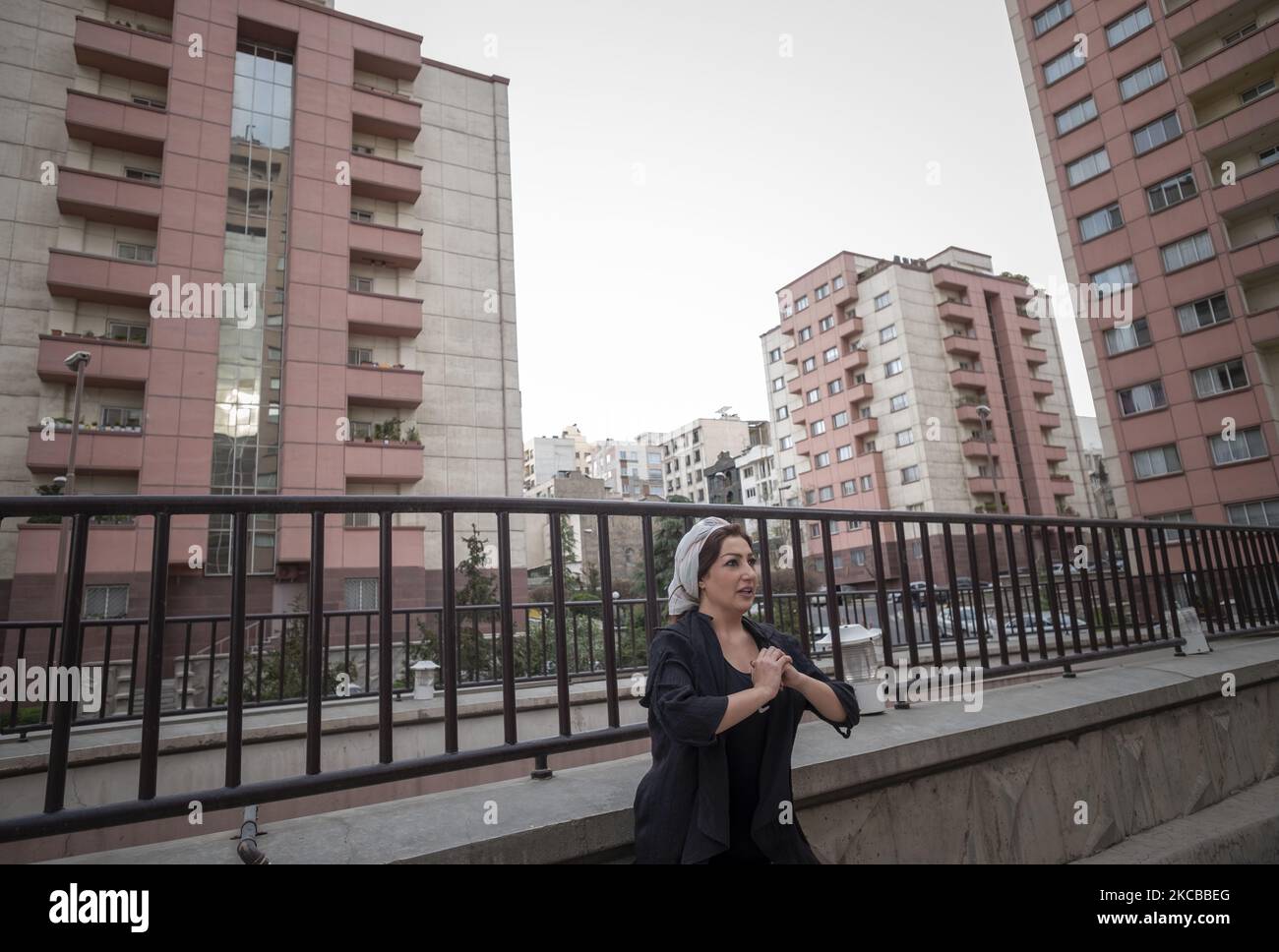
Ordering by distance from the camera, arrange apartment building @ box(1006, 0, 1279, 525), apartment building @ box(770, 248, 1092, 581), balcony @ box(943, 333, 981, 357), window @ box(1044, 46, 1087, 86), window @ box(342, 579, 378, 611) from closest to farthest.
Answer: window @ box(342, 579, 378, 611), apartment building @ box(1006, 0, 1279, 525), window @ box(1044, 46, 1087, 86), apartment building @ box(770, 248, 1092, 581), balcony @ box(943, 333, 981, 357)

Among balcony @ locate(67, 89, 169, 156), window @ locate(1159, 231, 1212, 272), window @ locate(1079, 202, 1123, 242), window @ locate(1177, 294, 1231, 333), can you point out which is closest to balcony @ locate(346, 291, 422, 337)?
balcony @ locate(67, 89, 169, 156)

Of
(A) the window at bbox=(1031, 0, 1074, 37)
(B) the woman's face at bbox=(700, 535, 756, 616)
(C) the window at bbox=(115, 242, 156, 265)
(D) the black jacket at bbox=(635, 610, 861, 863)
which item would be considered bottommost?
(D) the black jacket at bbox=(635, 610, 861, 863)

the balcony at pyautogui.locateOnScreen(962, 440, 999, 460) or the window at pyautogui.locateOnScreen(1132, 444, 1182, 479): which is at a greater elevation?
the balcony at pyautogui.locateOnScreen(962, 440, 999, 460)

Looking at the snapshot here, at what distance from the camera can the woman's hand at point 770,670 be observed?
76.4 inches

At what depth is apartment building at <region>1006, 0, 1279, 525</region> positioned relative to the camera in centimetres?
2352

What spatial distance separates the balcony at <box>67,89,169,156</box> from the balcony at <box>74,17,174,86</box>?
5.20ft

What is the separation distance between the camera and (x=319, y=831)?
2.28m

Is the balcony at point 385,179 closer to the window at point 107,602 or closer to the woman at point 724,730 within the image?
the window at point 107,602

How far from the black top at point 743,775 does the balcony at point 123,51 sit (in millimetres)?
33199

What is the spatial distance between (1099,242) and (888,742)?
107 ft

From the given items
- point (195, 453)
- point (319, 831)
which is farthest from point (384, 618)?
point (195, 453)

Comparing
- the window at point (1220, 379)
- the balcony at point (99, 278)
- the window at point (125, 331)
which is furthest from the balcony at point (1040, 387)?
the window at point (125, 331)

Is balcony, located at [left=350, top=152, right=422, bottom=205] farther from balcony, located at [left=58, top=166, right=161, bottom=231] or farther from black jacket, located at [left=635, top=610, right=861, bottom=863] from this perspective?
black jacket, located at [left=635, top=610, right=861, bottom=863]
